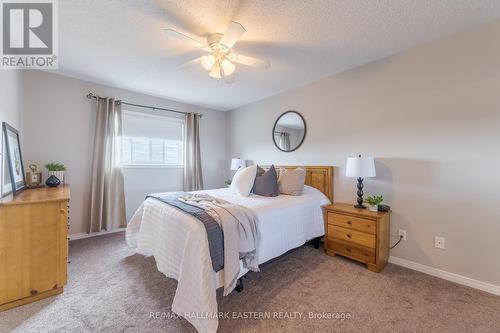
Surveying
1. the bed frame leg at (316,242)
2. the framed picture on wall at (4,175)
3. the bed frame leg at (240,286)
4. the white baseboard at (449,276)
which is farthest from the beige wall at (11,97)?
the white baseboard at (449,276)

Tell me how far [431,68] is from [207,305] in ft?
10.1

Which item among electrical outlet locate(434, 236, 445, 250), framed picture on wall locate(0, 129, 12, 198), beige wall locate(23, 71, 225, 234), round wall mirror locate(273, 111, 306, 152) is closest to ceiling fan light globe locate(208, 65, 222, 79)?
round wall mirror locate(273, 111, 306, 152)

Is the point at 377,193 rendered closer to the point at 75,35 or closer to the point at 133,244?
the point at 133,244

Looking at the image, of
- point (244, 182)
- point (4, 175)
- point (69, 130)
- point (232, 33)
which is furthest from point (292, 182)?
→ point (69, 130)

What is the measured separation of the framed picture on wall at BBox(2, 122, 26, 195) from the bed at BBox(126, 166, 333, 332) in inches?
46.7

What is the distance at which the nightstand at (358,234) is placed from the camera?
220 cm

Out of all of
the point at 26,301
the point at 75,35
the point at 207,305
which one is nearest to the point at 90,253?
the point at 26,301

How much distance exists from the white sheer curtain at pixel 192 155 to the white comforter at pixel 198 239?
1.64m

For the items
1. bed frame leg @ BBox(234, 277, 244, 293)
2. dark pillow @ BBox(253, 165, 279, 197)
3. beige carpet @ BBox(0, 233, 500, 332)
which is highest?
dark pillow @ BBox(253, 165, 279, 197)

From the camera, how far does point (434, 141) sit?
2156 mm

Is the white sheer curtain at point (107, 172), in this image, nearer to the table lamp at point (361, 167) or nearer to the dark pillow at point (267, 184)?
the dark pillow at point (267, 184)

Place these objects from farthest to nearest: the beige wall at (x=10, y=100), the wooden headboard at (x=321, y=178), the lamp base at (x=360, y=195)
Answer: the wooden headboard at (x=321, y=178), the lamp base at (x=360, y=195), the beige wall at (x=10, y=100)

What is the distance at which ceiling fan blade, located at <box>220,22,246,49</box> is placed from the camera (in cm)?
157

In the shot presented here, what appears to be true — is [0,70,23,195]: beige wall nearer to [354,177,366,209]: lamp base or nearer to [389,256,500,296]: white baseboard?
[354,177,366,209]: lamp base
